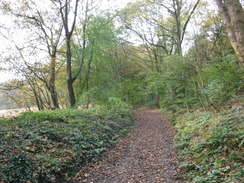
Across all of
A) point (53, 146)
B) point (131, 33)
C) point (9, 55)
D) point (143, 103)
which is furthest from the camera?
point (143, 103)

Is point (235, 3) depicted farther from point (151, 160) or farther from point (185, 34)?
point (185, 34)

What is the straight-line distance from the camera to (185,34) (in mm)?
15805

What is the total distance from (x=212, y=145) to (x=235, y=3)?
12.1ft

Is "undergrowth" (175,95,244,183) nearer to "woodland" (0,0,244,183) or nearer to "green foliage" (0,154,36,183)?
"woodland" (0,0,244,183)

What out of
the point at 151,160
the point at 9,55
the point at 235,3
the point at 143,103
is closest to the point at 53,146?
the point at 151,160

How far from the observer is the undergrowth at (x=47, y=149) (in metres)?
4.08

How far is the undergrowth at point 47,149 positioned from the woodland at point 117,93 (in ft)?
0.08

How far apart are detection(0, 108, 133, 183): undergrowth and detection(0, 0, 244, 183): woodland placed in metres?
0.02

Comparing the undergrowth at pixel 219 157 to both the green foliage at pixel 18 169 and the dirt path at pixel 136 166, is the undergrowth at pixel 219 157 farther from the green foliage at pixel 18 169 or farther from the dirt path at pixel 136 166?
the green foliage at pixel 18 169

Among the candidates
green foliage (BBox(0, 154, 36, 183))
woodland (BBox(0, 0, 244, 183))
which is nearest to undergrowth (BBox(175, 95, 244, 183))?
woodland (BBox(0, 0, 244, 183))

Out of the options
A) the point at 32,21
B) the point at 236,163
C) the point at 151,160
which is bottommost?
the point at 151,160

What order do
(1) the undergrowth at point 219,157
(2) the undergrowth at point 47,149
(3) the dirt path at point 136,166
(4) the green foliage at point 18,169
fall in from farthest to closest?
1. (3) the dirt path at point 136,166
2. (2) the undergrowth at point 47,149
3. (4) the green foliage at point 18,169
4. (1) the undergrowth at point 219,157

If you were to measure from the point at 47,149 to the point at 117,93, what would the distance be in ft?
36.0

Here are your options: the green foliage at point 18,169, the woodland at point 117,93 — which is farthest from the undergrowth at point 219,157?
the green foliage at point 18,169
